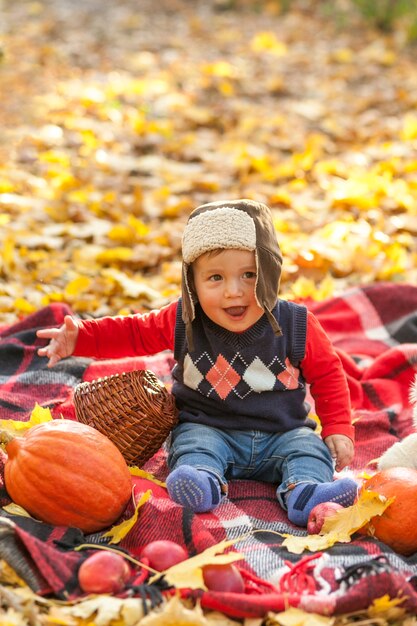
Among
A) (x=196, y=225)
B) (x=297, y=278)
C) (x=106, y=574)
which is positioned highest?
(x=196, y=225)

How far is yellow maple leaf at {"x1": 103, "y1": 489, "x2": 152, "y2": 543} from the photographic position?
7.29ft

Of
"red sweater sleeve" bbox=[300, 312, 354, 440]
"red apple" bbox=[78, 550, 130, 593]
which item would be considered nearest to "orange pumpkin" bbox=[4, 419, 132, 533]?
"red apple" bbox=[78, 550, 130, 593]

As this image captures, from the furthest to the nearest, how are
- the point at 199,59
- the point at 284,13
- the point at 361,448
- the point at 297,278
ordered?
1. the point at 284,13
2. the point at 199,59
3. the point at 297,278
4. the point at 361,448

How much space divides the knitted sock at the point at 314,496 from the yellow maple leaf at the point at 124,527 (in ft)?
1.44

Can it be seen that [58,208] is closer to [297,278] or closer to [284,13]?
[297,278]

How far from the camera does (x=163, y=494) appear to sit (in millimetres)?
2465

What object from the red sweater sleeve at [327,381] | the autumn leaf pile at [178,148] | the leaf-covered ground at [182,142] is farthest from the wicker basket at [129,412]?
the leaf-covered ground at [182,142]

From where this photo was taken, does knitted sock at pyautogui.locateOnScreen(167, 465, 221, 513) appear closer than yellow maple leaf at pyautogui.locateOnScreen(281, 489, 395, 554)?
No

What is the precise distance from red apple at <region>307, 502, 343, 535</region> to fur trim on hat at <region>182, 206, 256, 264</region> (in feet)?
2.51

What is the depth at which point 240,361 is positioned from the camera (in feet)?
8.71

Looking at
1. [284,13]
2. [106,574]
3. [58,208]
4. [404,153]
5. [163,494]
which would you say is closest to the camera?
[106,574]

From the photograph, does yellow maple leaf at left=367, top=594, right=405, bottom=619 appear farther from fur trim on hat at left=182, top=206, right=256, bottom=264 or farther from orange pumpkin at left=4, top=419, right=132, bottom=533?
fur trim on hat at left=182, top=206, right=256, bottom=264

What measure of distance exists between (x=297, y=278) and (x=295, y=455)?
1.88m

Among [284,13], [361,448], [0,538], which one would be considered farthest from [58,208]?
[284,13]
